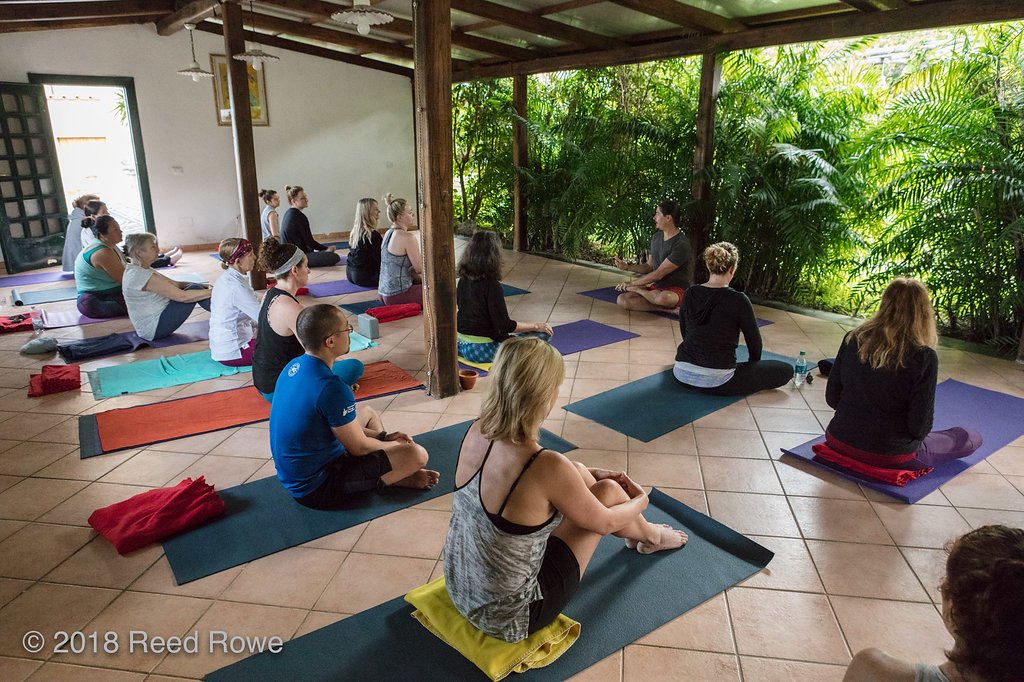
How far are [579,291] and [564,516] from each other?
5093mm

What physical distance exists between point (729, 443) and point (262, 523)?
229cm

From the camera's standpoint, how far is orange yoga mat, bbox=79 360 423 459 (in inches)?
141

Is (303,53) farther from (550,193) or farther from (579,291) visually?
(579,291)

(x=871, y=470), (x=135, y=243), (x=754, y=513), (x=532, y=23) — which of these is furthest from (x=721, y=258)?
(x=532, y=23)

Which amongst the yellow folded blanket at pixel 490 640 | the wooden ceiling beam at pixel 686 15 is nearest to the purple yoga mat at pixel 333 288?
the wooden ceiling beam at pixel 686 15

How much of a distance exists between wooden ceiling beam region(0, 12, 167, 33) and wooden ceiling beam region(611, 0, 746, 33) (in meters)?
6.05

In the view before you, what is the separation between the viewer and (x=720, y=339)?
13.0 ft

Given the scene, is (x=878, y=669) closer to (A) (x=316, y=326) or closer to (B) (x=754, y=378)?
(A) (x=316, y=326)

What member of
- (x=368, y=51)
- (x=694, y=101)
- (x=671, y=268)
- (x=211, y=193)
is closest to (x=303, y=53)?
(x=368, y=51)

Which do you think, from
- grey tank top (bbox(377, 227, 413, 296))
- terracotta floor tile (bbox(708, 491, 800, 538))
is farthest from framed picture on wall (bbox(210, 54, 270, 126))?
terracotta floor tile (bbox(708, 491, 800, 538))

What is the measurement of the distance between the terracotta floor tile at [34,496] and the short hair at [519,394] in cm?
228

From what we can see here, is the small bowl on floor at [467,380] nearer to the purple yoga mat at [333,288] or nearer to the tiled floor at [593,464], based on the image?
the tiled floor at [593,464]

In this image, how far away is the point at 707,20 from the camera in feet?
19.5

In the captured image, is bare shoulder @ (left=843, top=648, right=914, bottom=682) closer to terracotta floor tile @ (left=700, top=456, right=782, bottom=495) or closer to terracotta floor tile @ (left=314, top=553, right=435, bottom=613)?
terracotta floor tile @ (left=314, top=553, right=435, bottom=613)
